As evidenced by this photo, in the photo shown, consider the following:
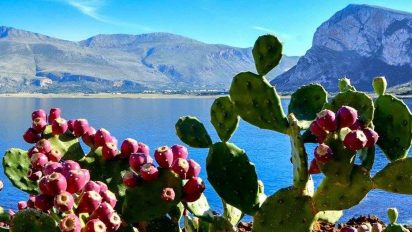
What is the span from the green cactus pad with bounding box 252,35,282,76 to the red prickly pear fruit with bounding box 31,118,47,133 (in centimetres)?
134

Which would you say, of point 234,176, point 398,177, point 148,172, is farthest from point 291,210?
point 148,172

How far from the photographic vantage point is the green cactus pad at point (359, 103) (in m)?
3.01

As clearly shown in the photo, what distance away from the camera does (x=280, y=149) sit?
5612 centimetres

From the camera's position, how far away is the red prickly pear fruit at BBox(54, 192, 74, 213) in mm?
2229

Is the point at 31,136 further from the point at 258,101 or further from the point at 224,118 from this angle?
the point at 258,101

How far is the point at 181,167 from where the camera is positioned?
2895mm

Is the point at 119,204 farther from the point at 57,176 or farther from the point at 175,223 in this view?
the point at 57,176

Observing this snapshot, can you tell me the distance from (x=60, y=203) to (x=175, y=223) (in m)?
1.39

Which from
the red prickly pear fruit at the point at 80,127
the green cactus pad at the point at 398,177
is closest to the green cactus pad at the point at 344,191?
the green cactus pad at the point at 398,177

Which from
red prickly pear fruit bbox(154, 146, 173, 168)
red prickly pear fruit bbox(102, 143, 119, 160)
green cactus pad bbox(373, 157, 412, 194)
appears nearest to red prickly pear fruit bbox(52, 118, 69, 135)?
red prickly pear fruit bbox(102, 143, 119, 160)

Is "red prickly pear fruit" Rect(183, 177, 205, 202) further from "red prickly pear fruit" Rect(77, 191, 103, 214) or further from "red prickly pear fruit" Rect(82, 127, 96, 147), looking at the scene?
"red prickly pear fruit" Rect(82, 127, 96, 147)

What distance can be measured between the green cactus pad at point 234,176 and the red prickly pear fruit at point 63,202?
124 centimetres

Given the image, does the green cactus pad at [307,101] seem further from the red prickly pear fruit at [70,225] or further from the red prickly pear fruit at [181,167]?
the red prickly pear fruit at [70,225]

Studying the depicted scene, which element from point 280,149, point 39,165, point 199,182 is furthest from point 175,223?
point 280,149
